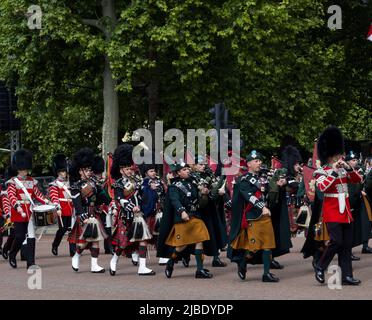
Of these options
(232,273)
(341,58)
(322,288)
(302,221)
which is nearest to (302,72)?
(341,58)

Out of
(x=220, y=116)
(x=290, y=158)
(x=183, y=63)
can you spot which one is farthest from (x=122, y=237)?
(x=183, y=63)

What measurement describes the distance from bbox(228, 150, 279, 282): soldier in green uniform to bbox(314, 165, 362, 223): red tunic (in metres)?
0.92

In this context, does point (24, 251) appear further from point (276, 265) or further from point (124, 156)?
point (276, 265)

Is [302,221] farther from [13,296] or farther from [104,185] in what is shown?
[13,296]

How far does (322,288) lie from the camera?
13.6 metres

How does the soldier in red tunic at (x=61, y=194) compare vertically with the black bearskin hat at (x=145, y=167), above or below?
below

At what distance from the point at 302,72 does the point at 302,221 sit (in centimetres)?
1593

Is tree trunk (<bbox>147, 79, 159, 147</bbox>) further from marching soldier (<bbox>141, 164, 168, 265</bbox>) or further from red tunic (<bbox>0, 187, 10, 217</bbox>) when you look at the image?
marching soldier (<bbox>141, 164, 168, 265</bbox>)

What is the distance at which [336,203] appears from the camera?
1392 centimetres

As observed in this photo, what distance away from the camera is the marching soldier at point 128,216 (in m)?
Result: 15.9

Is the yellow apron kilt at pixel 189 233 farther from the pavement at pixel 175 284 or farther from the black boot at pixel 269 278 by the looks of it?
the black boot at pixel 269 278

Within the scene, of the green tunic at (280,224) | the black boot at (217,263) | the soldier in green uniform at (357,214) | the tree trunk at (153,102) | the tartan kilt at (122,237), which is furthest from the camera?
the tree trunk at (153,102)

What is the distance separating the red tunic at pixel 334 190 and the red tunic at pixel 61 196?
7364mm

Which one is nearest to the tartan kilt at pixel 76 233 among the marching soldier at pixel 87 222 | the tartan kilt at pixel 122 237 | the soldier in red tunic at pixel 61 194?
the marching soldier at pixel 87 222
